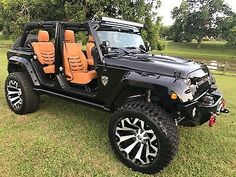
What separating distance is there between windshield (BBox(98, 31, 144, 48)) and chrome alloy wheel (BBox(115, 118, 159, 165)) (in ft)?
4.74

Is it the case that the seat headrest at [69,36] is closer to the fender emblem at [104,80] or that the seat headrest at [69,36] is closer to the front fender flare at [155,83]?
the fender emblem at [104,80]

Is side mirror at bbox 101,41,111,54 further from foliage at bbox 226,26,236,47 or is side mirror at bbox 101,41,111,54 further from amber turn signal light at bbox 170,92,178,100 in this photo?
foliage at bbox 226,26,236,47

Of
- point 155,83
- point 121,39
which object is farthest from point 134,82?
point 121,39

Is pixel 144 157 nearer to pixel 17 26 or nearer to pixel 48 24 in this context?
pixel 48 24

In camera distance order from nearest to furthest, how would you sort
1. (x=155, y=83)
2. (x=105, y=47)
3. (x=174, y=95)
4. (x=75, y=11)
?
(x=174, y=95) < (x=155, y=83) < (x=105, y=47) < (x=75, y=11)

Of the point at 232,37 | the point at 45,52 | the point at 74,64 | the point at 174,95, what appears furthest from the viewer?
the point at 232,37

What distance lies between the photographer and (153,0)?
18188 millimetres

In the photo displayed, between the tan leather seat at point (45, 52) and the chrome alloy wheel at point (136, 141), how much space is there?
2128 millimetres

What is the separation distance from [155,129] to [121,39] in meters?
1.95

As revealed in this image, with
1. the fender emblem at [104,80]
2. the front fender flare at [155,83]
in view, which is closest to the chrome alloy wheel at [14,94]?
the fender emblem at [104,80]

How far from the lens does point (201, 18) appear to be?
60.2 metres

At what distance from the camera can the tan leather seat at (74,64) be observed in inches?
192

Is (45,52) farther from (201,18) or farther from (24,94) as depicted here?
(201,18)

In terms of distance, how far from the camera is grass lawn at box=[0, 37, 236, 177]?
3.70 metres
